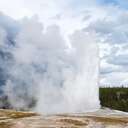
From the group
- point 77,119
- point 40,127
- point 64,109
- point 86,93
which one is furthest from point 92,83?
point 40,127

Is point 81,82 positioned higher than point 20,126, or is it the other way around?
point 81,82

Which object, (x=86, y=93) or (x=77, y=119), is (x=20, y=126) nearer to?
(x=77, y=119)

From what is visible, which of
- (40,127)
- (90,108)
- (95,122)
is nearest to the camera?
(40,127)

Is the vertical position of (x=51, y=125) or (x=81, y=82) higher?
(x=81, y=82)

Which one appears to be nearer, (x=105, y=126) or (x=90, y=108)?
(x=105, y=126)

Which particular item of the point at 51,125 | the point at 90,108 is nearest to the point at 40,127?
the point at 51,125

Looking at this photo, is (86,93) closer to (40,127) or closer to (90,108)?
(90,108)

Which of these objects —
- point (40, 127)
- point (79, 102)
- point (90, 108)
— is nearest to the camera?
point (40, 127)

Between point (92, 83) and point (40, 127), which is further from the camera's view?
point (92, 83)

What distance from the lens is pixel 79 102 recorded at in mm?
191375

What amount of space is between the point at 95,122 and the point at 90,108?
267ft

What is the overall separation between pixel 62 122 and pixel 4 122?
14.8m

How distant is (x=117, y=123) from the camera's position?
98.2 m

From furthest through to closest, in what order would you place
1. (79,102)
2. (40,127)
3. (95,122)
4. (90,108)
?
(79,102), (90,108), (95,122), (40,127)
